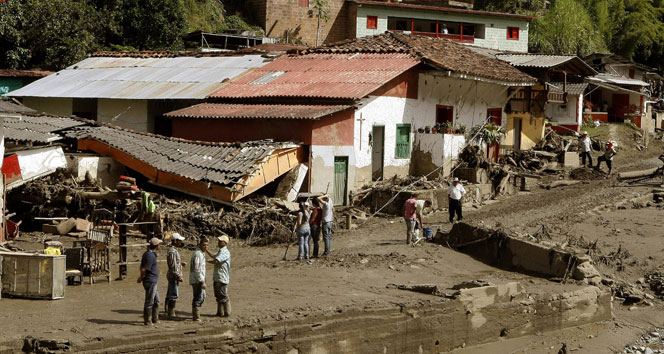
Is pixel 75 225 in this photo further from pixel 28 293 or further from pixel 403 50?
pixel 403 50

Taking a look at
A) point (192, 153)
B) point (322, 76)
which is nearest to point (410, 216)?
point (192, 153)

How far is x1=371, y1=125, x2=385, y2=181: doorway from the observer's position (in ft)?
93.6

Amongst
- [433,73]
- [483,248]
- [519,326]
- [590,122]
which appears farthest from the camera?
[590,122]

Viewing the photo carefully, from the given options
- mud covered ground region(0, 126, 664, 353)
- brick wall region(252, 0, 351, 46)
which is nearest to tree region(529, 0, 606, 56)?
brick wall region(252, 0, 351, 46)

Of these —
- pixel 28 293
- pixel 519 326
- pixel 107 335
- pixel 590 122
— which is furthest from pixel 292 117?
pixel 590 122

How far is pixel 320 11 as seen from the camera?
50594 mm

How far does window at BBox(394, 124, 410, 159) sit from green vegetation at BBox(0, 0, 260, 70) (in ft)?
58.9

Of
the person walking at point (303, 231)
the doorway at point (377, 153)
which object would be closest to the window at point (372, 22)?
the doorway at point (377, 153)

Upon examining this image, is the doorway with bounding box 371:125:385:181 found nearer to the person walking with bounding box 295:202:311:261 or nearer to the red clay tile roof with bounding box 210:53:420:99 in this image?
the red clay tile roof with bounding box 210:53:420:99

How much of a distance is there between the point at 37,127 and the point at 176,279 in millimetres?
13935

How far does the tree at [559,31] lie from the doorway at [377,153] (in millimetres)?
29106

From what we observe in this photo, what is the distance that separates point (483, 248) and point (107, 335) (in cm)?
1106

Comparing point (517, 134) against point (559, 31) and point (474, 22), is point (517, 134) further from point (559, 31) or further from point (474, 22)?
point (559, 31)

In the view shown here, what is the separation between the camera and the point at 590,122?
43625mm
